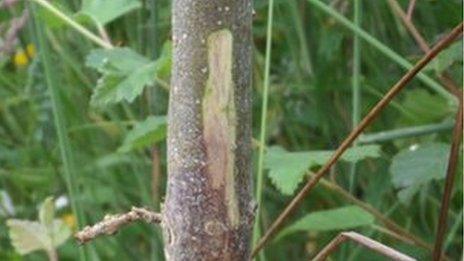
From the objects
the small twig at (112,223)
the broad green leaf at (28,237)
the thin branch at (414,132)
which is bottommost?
the broad green leaf at (28,237)

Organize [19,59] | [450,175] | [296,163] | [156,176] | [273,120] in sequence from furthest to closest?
[19,59] < [273,120] < [156,176] < [296,163] < [450,175]

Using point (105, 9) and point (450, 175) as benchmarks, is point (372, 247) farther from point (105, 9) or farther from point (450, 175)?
point (105, 9)

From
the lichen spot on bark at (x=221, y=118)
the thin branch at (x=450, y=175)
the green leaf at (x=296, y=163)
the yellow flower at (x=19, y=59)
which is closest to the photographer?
the lichen spot on bark at (x=221, y=118)

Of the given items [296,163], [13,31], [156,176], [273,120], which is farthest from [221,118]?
[273,120]

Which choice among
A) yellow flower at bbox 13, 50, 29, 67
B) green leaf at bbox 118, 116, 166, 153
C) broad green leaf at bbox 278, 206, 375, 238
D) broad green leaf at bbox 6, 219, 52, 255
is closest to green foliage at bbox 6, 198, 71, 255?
broad green leaf at bbox 6, 219, 52, 255

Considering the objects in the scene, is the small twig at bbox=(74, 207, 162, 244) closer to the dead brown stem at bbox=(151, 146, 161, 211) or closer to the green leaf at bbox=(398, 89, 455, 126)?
the green leaf at bbox=(398, 89, 455, 126)

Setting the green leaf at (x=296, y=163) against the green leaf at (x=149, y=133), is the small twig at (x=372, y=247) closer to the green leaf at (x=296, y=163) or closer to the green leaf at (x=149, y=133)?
the green leaf at (x=296, y=163)

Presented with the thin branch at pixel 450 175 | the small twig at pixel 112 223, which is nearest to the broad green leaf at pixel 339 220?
the thin branch at pixel 450 175
